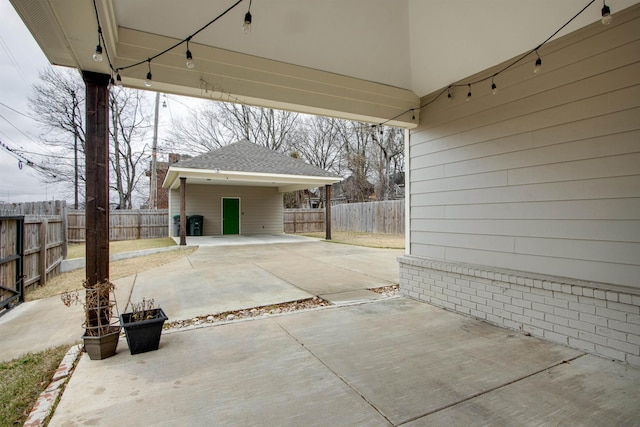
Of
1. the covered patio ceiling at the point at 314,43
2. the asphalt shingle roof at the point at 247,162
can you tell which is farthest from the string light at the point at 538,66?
the asphalt shingle roof at the point at 247,162

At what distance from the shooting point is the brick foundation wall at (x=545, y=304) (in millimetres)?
2549

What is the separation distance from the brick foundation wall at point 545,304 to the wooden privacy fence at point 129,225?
45.4 feet

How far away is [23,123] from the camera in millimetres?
13703

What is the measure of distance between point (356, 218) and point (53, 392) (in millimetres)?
15900

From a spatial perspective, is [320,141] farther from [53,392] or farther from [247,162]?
[53,392]

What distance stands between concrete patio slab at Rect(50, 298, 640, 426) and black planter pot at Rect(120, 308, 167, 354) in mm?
91

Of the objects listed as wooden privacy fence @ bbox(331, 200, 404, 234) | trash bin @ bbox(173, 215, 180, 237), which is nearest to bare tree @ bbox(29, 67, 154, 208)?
trash bin @ bbox(173, 215, 180, 237)

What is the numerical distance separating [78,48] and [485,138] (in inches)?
155

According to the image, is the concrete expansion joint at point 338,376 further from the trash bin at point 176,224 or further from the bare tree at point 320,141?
the bare tree at point 320,141

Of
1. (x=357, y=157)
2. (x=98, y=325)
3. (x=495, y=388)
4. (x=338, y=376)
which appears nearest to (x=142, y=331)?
(x=98, y=325)

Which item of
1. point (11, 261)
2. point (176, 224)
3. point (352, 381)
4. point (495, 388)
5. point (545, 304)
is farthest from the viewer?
point (176, 224)

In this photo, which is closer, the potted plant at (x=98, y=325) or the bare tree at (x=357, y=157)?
the potted plant at (x=98, y=325)

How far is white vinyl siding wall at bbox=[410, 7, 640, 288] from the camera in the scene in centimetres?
254

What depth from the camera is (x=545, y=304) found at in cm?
304
